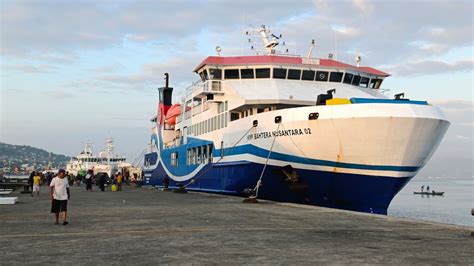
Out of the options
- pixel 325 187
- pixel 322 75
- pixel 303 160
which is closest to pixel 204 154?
pixel 322 75

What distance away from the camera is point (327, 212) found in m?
17.1

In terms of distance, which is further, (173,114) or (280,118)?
(173,114)

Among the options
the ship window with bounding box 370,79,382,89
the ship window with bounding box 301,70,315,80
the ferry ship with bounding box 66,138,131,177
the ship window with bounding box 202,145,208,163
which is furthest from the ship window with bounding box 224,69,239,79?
the ferry ship with bounding box 66,138,131,177

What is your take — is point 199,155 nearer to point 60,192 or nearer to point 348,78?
point 348,78

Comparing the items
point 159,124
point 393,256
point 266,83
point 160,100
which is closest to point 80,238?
point 393,256

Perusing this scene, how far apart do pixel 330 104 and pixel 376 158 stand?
2920mm

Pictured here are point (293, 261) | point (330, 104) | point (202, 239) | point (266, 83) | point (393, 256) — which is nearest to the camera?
point (293, 261)

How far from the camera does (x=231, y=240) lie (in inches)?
399

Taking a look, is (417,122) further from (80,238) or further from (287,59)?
(80,238)

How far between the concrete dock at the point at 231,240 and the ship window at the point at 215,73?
49.9ft

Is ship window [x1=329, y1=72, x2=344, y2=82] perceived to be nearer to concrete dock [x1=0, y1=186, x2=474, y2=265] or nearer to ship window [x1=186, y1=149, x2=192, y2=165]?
ship window [x1=186, y1=149, x2=192, y2=165]

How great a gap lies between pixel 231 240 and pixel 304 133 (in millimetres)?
11748

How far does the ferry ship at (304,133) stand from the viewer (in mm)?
19750

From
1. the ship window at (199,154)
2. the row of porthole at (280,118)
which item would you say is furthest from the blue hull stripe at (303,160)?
the ship window at (199,154)
